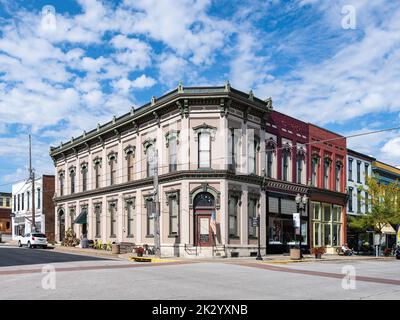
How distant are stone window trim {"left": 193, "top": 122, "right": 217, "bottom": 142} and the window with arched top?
3.86m

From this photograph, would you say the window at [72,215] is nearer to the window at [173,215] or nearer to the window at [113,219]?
the window at [113,219]

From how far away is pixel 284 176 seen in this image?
132 feet

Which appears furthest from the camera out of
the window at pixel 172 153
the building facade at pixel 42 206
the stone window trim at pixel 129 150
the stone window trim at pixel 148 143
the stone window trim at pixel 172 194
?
the building facade at pixel 42 206

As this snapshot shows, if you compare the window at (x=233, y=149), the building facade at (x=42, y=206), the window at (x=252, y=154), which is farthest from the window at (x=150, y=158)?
the building facade at (x=42, y=206)

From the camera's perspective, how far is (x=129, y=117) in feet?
132

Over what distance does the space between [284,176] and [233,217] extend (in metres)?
7.98

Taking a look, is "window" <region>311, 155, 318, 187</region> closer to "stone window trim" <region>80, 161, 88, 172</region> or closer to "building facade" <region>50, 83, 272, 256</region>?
"building facade" <region>50, 83, 272, 256</region>

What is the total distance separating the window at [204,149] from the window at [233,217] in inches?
118

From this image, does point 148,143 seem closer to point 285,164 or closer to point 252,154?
point 252,154

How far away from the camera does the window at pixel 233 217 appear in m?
34.1

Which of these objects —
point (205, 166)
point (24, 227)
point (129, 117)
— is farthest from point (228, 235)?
point (24, 227)

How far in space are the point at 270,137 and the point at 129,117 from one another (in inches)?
460

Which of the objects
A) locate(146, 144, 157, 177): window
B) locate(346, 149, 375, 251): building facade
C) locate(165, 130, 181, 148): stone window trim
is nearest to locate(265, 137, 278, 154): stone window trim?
locate(165, 130, 181, 148): stone window trim
